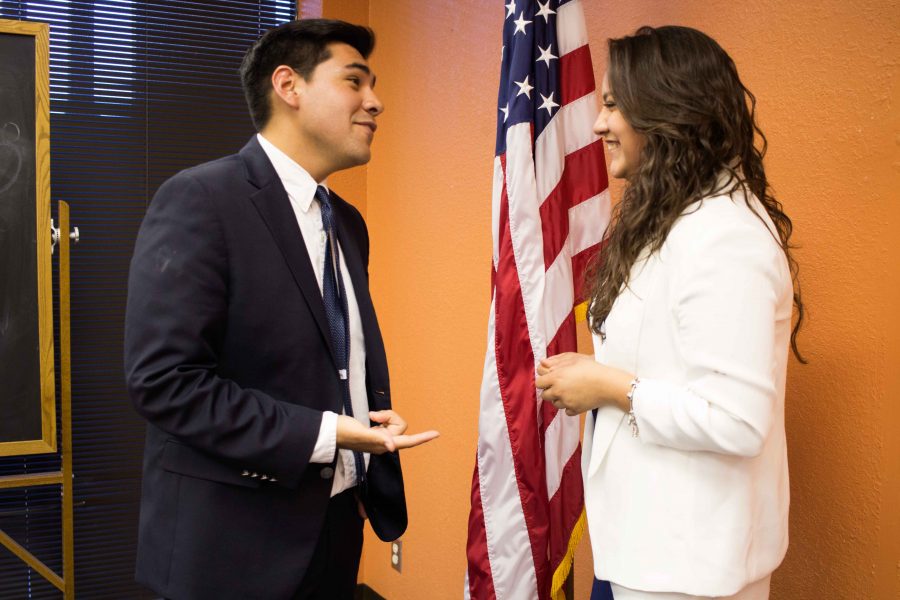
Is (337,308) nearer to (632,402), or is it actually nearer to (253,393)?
(253,393)

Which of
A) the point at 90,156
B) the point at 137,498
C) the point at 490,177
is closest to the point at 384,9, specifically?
the point at 490,177

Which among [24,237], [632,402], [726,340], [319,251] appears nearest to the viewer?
[726,340]

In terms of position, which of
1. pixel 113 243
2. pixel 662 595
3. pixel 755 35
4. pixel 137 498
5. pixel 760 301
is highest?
pixel 755 35

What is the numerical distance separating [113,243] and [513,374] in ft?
6.32

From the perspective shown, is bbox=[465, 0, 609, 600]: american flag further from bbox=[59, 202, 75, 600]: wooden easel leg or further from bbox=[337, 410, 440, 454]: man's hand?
bbox=[59, 202, 75, 600]: wooden easel leg

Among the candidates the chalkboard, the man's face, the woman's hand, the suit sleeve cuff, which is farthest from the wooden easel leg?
the woman's hand

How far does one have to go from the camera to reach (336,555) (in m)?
1.57

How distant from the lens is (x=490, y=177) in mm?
2668

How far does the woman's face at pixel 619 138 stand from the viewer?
54.1 inches

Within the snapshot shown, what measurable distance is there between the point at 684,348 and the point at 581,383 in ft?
0.68

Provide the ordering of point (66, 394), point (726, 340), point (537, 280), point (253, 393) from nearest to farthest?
point (726, 340)
point (253, 393)
point (537, 280)
point (66, 394)

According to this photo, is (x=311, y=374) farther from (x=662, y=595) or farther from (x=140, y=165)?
(x=140, y=165)

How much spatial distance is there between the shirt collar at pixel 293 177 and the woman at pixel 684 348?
60cm

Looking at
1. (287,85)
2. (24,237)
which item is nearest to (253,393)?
(287,85)
